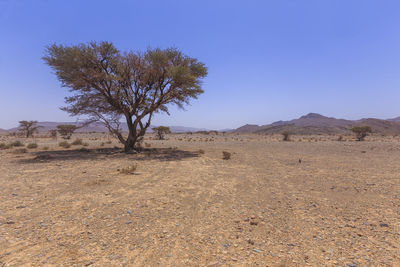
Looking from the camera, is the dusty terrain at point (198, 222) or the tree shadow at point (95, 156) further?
the tree shadow at point (95, 156)

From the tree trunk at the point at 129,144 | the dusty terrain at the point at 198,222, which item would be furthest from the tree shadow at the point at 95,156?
the dusty terrain at the point at 198,222

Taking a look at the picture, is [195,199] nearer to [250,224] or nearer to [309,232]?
[250,224]

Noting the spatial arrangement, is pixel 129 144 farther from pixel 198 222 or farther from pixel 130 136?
pixel 198 222

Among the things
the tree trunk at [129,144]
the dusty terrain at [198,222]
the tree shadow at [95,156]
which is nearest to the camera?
the dusty terrain at [198,222]

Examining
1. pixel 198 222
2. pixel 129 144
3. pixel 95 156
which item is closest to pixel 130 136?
pixel 129 144

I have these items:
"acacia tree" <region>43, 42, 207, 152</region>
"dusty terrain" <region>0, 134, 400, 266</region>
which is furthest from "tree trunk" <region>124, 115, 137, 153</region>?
"dusty terrain" <region>0, 134, 400, 266</region>

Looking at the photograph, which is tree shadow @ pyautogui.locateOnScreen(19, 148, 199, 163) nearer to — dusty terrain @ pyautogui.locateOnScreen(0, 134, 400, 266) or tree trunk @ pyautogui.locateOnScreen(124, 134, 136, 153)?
tree trunk @ pyautogui.locateOnScreen(124, 134, 136, 153)

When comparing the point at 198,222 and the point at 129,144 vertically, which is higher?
the point at 129,144

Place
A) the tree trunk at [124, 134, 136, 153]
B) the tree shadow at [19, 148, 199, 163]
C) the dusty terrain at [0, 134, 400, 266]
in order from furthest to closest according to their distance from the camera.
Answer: the tree trunk at [124, 134, 136, 153] < the tree shadow at [19, 148, 199, 163] < the dusty terrain at [0, 134, 400, 266]

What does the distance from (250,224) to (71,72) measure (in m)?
14.5

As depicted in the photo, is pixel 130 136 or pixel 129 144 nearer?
pixel 129 144

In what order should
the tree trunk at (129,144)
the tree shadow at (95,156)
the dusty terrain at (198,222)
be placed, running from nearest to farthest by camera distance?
the dusty terrain at (198,222) < the tree shadow at (95,156) < the tree trunk at (129,144)

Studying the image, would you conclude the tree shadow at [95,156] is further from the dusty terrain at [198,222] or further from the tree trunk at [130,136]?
the dusty terrain at [198,222]

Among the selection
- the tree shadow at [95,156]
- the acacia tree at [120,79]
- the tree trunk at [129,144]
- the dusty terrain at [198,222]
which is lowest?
the dusty terrain at [198,222]
